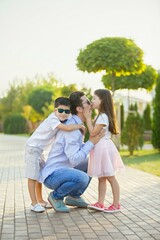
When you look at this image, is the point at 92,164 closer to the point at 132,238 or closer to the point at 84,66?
the point at 132,238

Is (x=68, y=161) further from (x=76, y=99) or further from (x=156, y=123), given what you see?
(x=156, y=123)

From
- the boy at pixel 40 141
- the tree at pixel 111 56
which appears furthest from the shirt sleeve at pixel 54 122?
the tree at pixel 111 56

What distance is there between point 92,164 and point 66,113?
746 mm

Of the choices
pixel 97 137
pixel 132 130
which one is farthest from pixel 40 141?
pixel 132 130

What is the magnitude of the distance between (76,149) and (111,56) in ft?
40.9

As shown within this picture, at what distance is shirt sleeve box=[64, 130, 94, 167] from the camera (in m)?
6.58

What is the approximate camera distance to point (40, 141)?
6.93 m

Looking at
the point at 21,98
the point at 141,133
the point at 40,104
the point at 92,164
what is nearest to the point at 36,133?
the point at 92,164

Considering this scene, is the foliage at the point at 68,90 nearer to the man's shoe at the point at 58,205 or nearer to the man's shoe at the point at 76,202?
the man's shoe at the point at 76,202

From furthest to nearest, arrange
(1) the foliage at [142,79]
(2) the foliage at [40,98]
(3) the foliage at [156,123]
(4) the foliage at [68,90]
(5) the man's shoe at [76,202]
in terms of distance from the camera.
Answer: (2) the foliage at [40,98]
(1) the foliage at [142,79]
(4) the foliage at [68,90]
(3) the foliage at [156,123]
(5) the man's shoe at [76,202]

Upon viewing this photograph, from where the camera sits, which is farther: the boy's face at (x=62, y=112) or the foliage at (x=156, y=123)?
the foliage at (x=156, y=123)

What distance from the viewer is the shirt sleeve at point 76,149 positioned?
21.6 feet

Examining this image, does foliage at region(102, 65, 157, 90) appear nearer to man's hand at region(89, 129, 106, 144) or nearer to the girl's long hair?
the girl's long hair

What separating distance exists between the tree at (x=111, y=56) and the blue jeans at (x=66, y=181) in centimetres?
1235
